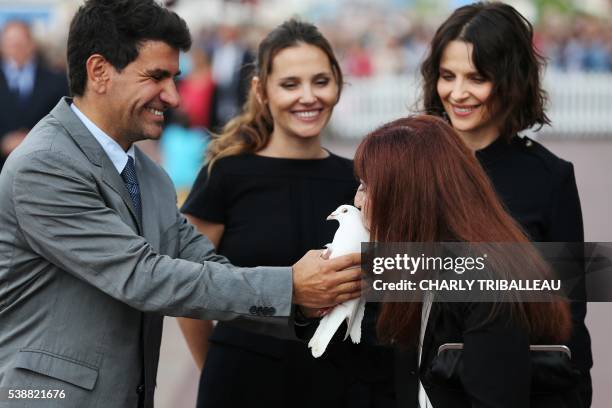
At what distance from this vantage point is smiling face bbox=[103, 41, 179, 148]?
11.6 feet

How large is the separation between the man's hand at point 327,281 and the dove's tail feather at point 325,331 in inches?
1.5

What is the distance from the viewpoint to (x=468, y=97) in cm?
411

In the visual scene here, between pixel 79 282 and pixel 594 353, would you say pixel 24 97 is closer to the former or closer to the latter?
pixel 594 353

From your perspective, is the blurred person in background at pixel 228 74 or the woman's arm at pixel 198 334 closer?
the woman's arm at pixel 198 334

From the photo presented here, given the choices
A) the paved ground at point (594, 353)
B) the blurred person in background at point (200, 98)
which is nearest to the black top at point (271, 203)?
the paved ground at point (594, 353)

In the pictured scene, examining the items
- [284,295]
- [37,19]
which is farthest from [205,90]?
[284,295]

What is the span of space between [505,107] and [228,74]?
13.3m

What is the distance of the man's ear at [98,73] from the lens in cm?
350

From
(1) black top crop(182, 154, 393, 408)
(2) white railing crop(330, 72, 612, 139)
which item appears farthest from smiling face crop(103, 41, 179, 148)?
(2) white railing crop(330, 72, 612, 139)

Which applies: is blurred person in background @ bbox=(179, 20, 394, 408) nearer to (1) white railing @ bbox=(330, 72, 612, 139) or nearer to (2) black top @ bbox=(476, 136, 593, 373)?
(2) black top @ bbox=(476, 136, 593, 373)

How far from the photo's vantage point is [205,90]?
1524cm

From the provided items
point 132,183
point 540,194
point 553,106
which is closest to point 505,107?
point 540,194

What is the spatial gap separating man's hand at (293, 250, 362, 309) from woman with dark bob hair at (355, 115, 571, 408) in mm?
257

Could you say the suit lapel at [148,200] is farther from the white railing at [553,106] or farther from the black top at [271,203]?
the white railing at [553,106]
